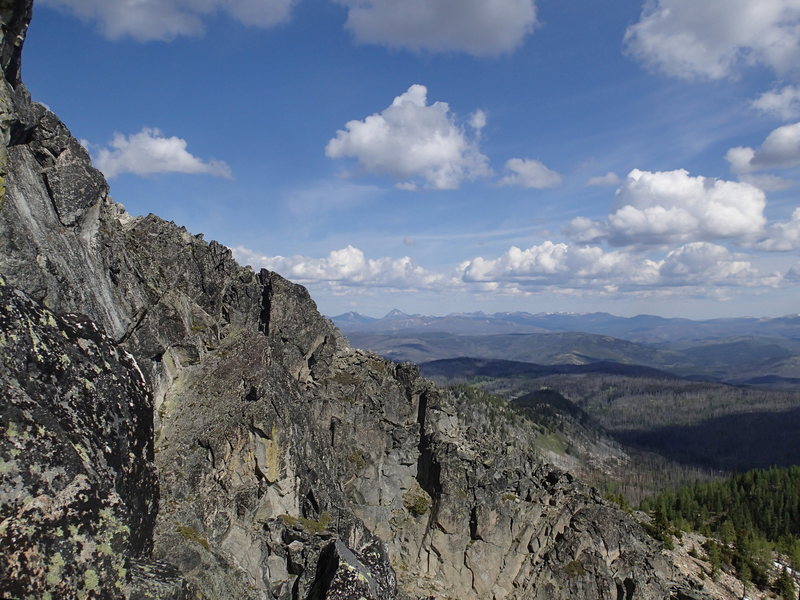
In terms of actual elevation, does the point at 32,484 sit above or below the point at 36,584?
above

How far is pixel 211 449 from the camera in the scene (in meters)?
44.1

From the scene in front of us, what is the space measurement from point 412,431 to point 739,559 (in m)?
92.9

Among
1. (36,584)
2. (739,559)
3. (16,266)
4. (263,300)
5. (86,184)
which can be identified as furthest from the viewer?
(739,559)

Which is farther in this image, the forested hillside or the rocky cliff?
the forested hillside

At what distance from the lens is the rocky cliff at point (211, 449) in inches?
453

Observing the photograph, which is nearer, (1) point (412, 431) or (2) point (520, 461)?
(1) point (412, 431)

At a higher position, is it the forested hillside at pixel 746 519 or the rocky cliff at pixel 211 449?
the rocky cliff at pixel 211 449

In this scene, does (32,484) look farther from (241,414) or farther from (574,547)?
(574,547)

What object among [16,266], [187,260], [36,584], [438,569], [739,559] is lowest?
[739,559]

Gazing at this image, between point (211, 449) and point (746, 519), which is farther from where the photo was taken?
point (746, 519)

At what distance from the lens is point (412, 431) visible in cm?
7862

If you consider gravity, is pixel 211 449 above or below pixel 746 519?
above

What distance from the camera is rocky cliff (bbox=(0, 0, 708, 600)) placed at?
37.8 feet

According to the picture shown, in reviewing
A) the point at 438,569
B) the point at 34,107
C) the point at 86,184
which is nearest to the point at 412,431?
the point at 438,569
